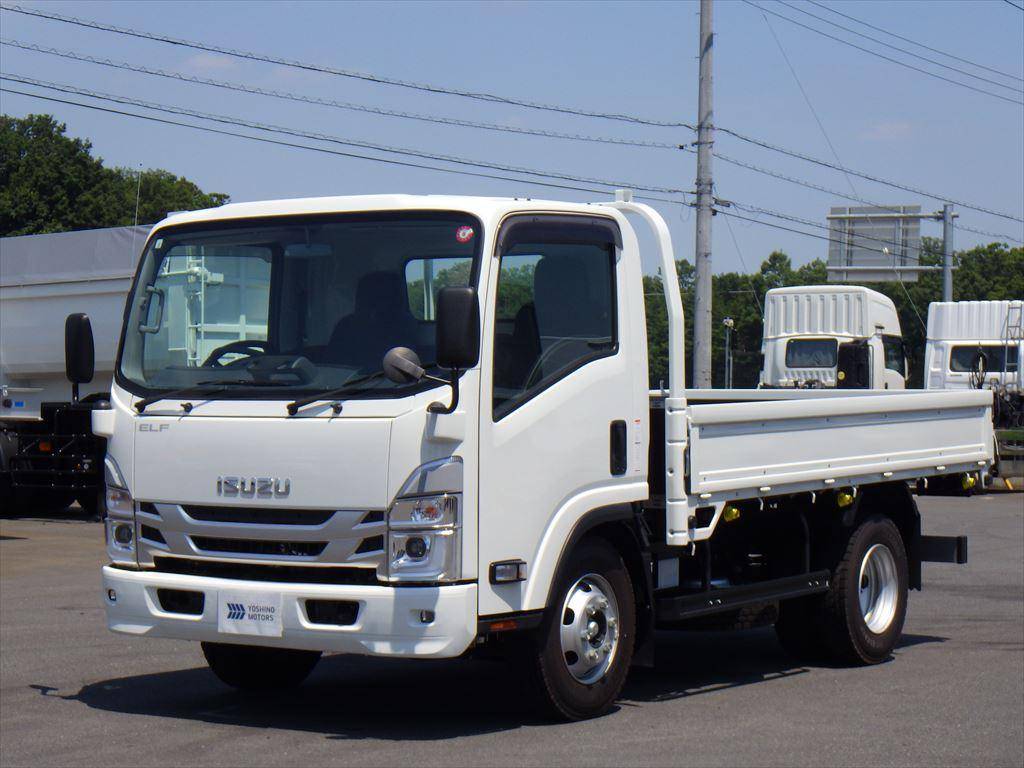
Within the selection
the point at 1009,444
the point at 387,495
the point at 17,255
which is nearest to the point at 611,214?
the point at 387,495

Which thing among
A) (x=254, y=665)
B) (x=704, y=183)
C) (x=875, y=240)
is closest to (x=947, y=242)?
(x=875, y=240)

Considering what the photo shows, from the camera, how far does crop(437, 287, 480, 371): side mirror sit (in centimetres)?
657

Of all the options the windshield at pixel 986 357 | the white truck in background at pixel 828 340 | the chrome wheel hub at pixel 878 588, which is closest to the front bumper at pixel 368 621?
the chrome wheel hub at pixel 878 588

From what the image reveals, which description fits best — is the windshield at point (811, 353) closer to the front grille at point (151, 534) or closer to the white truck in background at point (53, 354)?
the white truck in background at point (53, 354)

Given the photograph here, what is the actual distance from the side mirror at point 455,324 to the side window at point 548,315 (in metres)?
0.44

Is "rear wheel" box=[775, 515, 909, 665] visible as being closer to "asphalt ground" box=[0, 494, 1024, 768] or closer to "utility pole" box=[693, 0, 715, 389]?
"asphalt ground" box=[0, 494, 1024, 768]

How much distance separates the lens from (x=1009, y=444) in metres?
26.6

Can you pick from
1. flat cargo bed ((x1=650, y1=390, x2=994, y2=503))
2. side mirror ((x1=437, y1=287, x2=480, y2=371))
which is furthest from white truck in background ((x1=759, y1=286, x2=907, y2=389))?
side mirror ((x1=437, y1=287, x2=480, y2=371))

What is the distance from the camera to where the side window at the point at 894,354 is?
3234cm

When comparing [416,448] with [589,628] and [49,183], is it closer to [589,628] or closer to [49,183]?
[589,628]

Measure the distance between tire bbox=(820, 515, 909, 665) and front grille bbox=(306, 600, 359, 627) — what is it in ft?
11.8

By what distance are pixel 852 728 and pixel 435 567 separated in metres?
2.26

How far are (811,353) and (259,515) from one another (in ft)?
84.7

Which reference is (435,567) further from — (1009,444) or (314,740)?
(1009,444)
